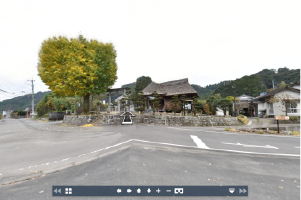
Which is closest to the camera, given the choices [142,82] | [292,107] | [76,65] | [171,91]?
[76,65]

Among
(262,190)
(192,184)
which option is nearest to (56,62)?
(192,184)

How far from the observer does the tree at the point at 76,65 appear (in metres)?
13.3

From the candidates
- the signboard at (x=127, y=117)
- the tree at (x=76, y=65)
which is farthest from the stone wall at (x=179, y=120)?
the tree at (x=76, y=65)

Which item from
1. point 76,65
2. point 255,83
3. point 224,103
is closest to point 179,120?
point 224,103

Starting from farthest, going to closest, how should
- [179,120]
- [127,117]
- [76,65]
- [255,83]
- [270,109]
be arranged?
[255,83]
[270,109]
[179,120]
[127,117]
[76,65]

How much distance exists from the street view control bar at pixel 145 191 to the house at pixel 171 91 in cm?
1684

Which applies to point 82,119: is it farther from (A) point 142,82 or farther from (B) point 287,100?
(B) point 287,100

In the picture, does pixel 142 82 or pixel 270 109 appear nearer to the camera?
pixel 270 109

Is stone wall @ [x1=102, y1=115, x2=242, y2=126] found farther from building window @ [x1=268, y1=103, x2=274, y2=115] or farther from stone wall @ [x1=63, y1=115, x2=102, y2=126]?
building window @ [x1=268, y1=103, x2=274, y2=115]

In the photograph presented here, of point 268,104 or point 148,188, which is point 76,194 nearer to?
point 148,188

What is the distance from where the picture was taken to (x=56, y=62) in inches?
566

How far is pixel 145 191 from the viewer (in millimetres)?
2504

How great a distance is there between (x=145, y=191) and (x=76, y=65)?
46.9ft

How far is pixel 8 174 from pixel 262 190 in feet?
19.6
